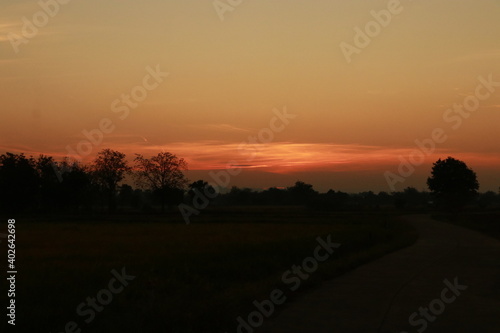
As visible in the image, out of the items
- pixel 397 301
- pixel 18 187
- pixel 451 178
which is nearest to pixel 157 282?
pixel 397 301

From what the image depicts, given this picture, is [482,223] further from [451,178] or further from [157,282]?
[451,178]

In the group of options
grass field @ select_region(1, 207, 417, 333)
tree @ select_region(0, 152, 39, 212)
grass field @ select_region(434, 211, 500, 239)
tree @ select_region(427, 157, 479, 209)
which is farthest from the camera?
tree @ select_region(427, 157, 479, 209)

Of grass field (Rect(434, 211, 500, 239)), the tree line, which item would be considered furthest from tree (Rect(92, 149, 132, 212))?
grass field (Rect(434, 211, 500, 239))

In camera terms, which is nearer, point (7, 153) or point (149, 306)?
point (149, 306)

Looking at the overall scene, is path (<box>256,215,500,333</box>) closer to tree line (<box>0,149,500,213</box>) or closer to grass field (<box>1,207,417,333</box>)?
grass field (<box>1,207,417,333</box>)

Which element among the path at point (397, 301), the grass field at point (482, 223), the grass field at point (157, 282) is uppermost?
the grass field at point (482, 223)

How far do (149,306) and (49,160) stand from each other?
9861cm

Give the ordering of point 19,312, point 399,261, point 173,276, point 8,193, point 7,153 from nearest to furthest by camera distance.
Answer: point 19,312, point 173,276, point 399,261, point 8,193, point 7,153

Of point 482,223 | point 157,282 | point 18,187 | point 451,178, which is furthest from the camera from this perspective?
point 451,178

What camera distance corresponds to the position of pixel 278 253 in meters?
22.9

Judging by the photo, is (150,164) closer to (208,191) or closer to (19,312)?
(208,191)

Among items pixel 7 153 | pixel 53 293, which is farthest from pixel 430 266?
pixel 7 153

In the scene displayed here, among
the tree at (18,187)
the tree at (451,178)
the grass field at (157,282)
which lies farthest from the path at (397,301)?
the tree at (451,178)

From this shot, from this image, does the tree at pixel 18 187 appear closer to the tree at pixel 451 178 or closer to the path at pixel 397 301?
the path at pixel 397 301
